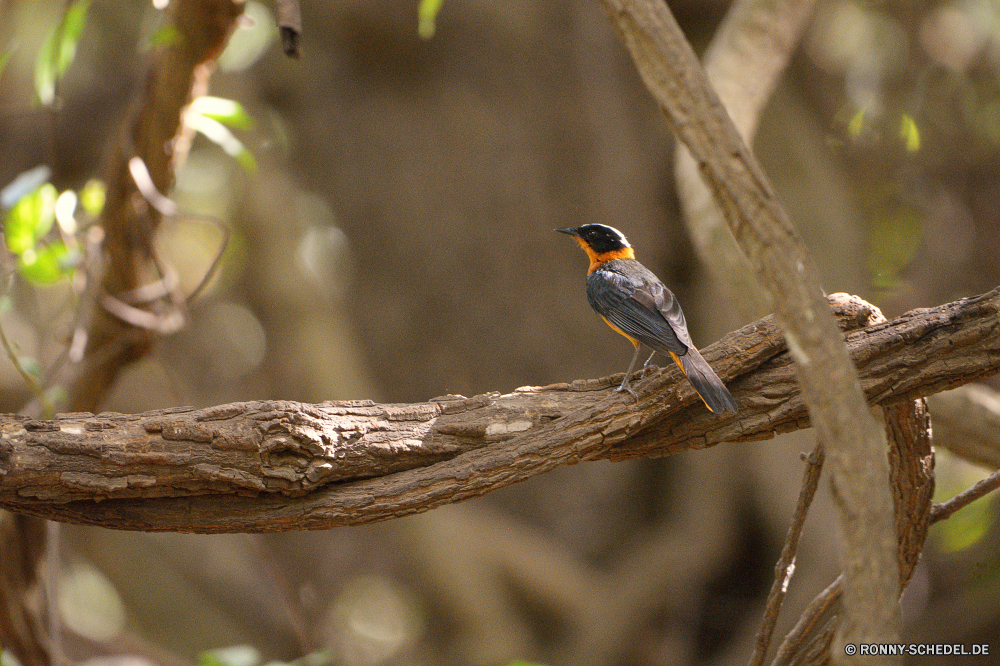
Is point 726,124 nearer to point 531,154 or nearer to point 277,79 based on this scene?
point 531,154

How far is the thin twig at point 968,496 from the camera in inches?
93.2

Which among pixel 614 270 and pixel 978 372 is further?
pixel 614 270

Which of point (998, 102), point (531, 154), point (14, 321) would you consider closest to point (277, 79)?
point (531, 154)

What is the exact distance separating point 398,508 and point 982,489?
5.75 ft

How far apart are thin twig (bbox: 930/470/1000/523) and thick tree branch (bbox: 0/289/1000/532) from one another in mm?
467

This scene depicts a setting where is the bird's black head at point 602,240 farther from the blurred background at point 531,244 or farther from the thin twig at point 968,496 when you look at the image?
the blurred background at point 531,244

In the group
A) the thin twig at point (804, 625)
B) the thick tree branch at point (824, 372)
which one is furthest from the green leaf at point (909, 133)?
the thick tree branch at point (824, 372)

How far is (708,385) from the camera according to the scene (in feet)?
6.77

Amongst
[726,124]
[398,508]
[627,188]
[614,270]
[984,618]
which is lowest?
[398,508]

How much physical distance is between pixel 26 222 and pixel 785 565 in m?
2.87

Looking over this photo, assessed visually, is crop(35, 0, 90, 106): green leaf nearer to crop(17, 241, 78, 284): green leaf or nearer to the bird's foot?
crop(17, 241, 78, 284): green leaf

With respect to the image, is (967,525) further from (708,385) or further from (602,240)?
(708,385)

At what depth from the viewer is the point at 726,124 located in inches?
50.9

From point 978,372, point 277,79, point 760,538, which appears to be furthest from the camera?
point 277,79
